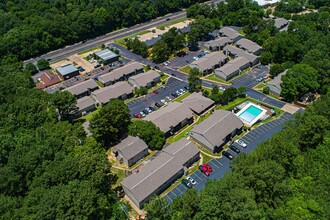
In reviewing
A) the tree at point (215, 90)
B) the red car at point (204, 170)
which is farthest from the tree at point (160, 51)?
Answer: the red car at point (204, 170)

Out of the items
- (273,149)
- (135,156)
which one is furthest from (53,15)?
(273,149)

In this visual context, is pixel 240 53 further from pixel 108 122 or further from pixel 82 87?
pixel 108 122

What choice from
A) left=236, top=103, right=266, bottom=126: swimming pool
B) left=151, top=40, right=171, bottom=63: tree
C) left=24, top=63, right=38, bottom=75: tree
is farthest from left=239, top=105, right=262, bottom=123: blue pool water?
left=24, top=63, right=38, bottom=75: tree

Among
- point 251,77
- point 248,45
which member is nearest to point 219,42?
point 248,45

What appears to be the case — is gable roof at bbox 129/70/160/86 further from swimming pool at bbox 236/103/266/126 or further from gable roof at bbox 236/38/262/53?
gable roof at bbox 236/38/262/53

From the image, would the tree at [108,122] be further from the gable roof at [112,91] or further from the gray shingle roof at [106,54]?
the gray shingle roof at [106,54]

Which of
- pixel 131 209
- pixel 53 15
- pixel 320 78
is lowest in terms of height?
pixel 131 209

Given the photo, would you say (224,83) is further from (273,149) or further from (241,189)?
(241,189)
